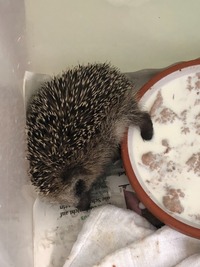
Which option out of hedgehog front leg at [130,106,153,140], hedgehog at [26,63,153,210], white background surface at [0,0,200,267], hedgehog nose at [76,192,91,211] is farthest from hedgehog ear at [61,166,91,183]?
white background surface at [0,0,200,267]

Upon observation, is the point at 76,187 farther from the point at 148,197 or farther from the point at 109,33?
the point at 109,33

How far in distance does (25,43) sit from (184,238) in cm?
99

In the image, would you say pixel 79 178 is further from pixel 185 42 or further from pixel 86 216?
pixel 185 42

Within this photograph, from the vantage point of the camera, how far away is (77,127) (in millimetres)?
1584

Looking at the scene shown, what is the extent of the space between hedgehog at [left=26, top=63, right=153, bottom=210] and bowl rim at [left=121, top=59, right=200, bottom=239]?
0.18 ft

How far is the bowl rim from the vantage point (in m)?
1.68

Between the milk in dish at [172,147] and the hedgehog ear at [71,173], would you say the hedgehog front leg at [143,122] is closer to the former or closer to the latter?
the milk in dish at [172,147]

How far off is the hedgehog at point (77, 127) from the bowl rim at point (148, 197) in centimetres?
5

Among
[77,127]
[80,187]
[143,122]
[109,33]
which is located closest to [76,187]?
[80,187]

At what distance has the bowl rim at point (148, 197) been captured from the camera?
5.50 feet

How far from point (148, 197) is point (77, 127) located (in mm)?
381

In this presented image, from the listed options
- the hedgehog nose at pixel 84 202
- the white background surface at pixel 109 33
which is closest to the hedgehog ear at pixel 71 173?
the hedgehog nose at pixel 84 202

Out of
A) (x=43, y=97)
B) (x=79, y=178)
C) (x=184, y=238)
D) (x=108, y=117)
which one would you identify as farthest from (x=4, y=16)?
(x=184, y=238)

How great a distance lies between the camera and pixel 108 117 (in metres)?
1.70
